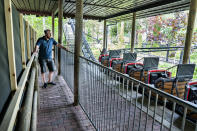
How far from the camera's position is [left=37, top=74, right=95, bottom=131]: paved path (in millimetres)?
2859

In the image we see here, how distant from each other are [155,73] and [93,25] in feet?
93.2

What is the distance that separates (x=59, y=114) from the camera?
3320 mm

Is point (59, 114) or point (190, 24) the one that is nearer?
point (59, 114)

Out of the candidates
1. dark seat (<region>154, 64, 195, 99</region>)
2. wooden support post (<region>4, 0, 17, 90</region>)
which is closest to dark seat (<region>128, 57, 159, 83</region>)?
dark seat (<region>154, 64, 195, 99</region>)

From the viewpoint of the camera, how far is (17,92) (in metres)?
1.24

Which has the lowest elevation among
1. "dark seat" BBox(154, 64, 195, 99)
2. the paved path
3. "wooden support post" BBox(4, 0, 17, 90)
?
the paved path

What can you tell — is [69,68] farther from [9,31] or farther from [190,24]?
[190,24]

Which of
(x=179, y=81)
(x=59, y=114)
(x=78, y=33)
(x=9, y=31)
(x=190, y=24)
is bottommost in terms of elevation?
(x=59, y=114)

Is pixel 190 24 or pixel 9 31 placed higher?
pixel 190 24

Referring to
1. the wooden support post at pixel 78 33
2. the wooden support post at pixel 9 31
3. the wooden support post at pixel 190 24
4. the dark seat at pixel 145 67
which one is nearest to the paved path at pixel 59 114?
the wooden support post at pixel 78 33

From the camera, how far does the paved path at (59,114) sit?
286cm

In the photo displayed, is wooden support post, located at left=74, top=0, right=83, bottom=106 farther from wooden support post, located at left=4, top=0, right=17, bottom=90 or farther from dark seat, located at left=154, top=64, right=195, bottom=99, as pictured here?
wooden support post, located at left=4, top=0, right=17, bottom=90

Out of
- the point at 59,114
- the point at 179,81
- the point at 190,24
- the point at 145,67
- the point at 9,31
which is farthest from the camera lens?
the point at 145,67

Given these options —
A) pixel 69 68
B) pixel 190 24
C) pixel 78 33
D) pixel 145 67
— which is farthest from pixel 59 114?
pixel 190 24
